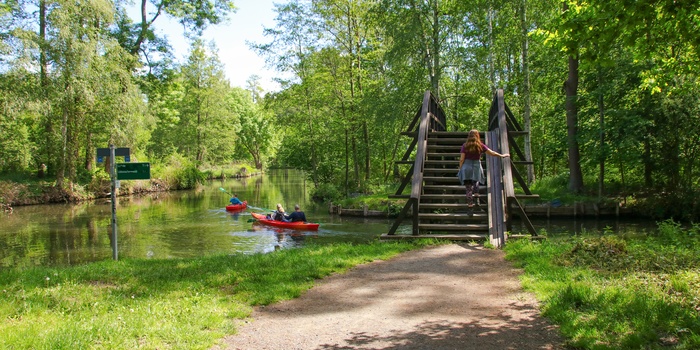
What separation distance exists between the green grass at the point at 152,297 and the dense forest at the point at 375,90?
10965mm

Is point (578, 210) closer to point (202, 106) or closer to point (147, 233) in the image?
point (147, 233)

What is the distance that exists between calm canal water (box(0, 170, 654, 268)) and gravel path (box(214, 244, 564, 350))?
7725 millimetres

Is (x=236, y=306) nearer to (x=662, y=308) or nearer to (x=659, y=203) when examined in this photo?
(x=662, y=308)

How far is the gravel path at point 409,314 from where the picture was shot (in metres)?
4.56

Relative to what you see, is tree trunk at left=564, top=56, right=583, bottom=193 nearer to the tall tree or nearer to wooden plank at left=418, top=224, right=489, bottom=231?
wooden plank at left=418, top=224, right=489, bottom=231

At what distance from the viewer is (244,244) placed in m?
16.1

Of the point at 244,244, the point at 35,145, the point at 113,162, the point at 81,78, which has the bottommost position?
the point at 244,244

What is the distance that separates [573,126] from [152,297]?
1967cm

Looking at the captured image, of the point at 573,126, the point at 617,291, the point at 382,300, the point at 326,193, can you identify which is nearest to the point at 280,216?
the point at 326,193

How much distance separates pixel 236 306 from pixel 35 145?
33.9m

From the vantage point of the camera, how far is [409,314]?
17.8 feet

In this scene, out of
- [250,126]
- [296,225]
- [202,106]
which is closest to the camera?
[296,225]

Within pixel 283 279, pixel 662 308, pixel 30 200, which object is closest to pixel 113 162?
pixel 283 279

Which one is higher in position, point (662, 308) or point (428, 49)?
point (428, 49)
